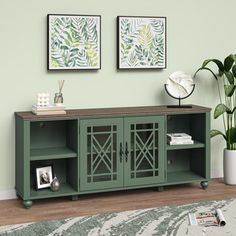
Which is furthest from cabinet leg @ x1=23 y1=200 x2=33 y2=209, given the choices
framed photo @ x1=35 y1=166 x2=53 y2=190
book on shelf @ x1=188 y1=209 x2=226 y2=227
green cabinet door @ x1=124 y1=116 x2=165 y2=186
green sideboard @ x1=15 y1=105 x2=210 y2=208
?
book on shelf @ x1=188 y1=209 x2=226 y2=227

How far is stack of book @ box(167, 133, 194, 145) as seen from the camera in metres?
4.67

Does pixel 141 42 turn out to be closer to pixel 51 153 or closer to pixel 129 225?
pixel 51 153

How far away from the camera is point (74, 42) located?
453 cm

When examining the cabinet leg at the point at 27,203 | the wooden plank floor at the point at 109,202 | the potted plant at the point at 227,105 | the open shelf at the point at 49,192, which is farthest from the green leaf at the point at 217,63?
the cabinet leg at the point at 27,203

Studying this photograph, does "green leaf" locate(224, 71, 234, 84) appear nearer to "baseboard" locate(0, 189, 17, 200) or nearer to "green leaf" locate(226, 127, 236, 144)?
"green leaf" locate(226, 127, 236, 144)

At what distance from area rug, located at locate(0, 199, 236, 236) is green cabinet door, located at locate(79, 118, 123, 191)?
1.40 feet

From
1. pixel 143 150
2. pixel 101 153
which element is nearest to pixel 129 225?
pixel 101 153

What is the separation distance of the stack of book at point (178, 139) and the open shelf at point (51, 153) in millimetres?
823

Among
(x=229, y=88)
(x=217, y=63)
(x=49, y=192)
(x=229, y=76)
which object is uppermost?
(x=217, y=63)

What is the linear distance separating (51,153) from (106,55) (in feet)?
3.09

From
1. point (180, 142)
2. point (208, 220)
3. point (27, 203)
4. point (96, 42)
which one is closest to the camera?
point (208, 220)

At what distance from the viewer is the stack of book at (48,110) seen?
167 inches

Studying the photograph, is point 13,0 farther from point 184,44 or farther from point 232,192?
point 232,192

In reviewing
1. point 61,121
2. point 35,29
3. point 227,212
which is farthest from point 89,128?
point 227,212
